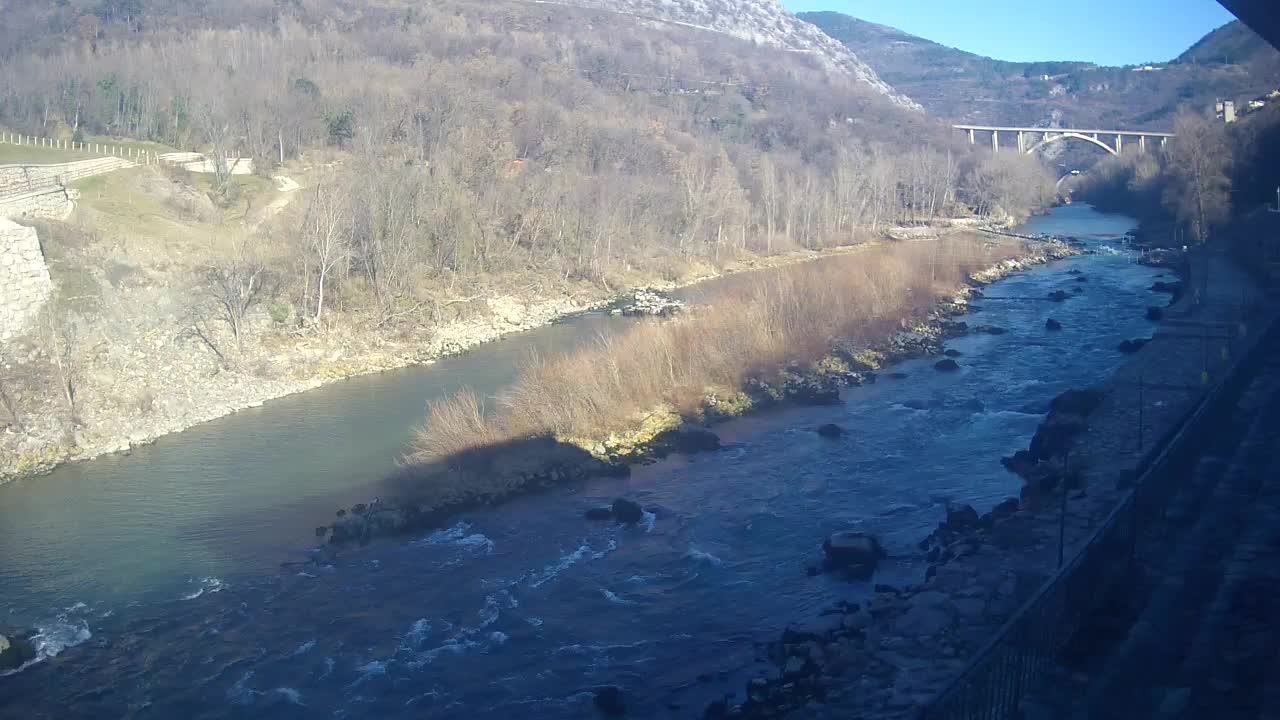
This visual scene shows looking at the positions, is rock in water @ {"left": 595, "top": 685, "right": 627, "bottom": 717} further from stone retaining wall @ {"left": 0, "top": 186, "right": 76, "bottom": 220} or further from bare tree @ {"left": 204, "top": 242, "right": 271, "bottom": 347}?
stone retaining wall @ {"left": 0, "top": 186, "right": 76, "bottom": 220}

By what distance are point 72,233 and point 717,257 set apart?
61.2 ft

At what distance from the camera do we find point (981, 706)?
4.83 metres

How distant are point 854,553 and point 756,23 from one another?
89.7m

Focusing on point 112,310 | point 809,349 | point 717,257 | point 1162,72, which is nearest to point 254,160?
point 112,310

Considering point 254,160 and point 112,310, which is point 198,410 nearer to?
point 112,310

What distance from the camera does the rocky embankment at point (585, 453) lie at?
11.0 m

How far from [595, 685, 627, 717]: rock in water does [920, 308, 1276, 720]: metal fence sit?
289 cm

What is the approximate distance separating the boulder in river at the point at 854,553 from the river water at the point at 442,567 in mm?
160

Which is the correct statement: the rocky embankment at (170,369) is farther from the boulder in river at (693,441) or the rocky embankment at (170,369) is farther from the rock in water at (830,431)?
the rock in water at (830,431)

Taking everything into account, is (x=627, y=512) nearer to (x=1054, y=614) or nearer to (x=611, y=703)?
(x=611, y=703)

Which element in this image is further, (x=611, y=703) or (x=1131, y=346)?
(x=1131, y=346)

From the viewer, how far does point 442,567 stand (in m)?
9.76

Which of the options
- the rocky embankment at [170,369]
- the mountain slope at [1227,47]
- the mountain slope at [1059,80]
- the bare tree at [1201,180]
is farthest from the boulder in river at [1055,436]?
the mountain slope at [1227,47]

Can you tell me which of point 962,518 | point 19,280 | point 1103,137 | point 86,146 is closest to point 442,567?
point 962,518
